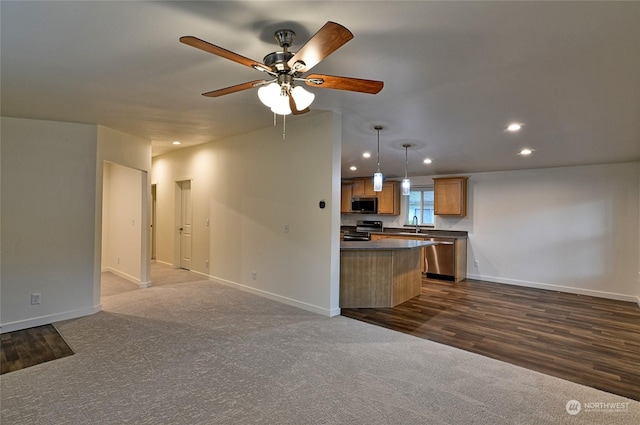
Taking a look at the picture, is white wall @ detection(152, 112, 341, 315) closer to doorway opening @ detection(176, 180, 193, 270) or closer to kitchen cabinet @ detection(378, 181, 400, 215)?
doorway opening @ detection(176, 180, 193, 270)

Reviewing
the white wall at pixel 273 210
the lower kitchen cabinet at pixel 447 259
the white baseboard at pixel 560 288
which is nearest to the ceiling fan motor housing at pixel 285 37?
the white wall at pixel 273 210

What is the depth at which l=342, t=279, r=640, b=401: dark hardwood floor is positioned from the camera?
283 cm

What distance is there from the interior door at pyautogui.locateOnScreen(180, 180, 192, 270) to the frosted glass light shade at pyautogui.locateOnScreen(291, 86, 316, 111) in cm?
514

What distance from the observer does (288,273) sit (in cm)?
441

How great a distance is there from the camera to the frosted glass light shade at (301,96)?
204cm

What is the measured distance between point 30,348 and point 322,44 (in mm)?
3844

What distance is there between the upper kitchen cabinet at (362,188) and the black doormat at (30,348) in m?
6.75

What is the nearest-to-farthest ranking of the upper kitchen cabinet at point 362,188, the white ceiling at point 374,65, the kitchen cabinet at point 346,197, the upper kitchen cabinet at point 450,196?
1. the white ceiling at point 374,65
2. the upper kitchen cabinet at point 450,196
3. the upper kitchen cabinet at point 362,188
4. the kitchen cabinet at point 346,197

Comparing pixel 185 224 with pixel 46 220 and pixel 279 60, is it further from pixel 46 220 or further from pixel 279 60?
pixel 279 60

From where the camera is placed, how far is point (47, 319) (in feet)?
12.4

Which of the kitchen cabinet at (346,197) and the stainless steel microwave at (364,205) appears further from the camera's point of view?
the kitchen cabinet at (346,197)

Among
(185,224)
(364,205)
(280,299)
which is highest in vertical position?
(364,205)

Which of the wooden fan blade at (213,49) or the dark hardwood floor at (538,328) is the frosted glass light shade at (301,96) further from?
the dark hardwood floor at (538,328)

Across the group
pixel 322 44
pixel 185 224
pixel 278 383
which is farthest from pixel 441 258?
pixel 322 44
